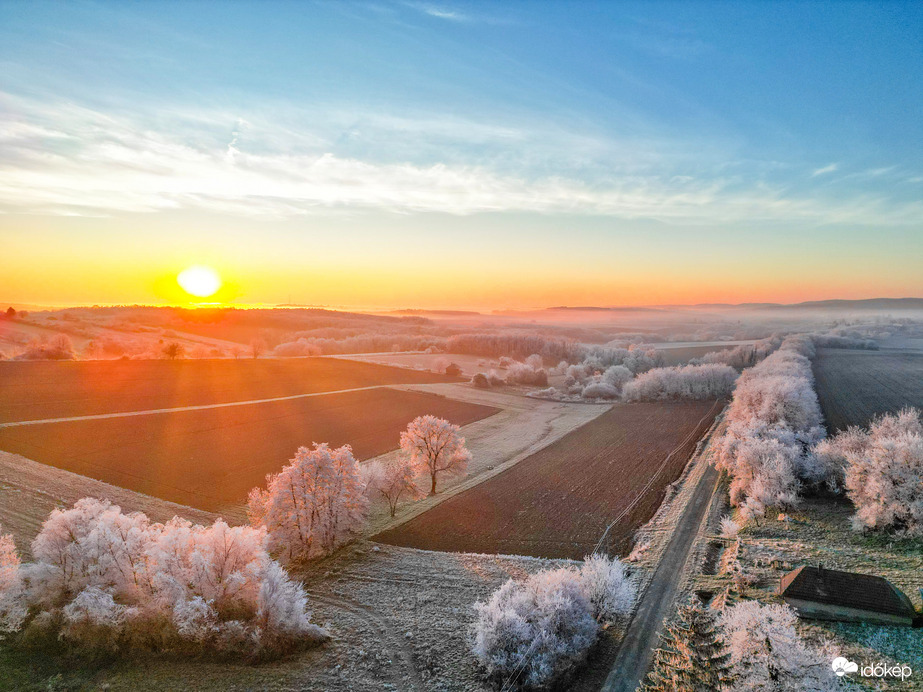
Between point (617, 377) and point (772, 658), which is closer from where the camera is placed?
point (772, 658)

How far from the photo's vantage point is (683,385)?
68.9 m

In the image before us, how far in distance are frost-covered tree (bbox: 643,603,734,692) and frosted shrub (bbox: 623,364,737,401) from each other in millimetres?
52008

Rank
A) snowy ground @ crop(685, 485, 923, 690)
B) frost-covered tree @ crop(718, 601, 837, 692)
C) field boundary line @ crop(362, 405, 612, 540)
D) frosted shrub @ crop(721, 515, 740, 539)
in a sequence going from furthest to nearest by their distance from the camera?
field boundary line @ crop(362, 405, 612, 540), frosted shrub @ crop(721, 515, 740, 539), snowy ground @ crop(685, 485, 923, 690), frost-covered tree @ crop(718, 601, 837, 692)

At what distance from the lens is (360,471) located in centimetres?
3319

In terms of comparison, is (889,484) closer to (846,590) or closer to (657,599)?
(846,590)

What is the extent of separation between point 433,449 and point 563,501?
10.4 m

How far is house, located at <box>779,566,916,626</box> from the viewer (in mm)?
17984

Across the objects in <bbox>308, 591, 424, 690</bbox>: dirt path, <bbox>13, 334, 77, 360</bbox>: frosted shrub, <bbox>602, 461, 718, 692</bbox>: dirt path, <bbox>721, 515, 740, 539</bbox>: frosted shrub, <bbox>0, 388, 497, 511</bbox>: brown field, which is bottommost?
<bbox>308, 591, 424, 690</bbox>: dirt path

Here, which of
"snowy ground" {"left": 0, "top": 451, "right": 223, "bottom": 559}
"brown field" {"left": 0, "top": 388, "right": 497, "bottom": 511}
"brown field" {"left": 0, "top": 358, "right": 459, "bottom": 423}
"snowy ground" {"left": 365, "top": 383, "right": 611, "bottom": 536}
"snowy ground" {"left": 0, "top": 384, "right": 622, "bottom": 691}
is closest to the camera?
"snowy ground" {"left": 0, "top": 384, "right": 622, "bottom": 691}

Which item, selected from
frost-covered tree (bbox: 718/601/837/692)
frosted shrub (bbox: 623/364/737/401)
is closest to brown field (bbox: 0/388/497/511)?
frosted shrub (bbox: 623/364/737/401)

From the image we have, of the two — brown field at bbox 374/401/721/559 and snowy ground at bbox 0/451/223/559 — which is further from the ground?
snowy ground at bbox 0/451/223/559

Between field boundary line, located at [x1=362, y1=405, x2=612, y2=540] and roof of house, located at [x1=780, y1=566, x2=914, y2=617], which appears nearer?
roof of house, located at [x1=780, y1=566, x2=914, y2=617]

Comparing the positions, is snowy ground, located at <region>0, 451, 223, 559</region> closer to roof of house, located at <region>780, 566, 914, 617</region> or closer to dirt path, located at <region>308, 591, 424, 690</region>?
dirt path, located at <region>308, 591, 424, 690</region>

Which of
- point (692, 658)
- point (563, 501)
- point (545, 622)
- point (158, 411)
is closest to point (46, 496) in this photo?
point (158, 411)
